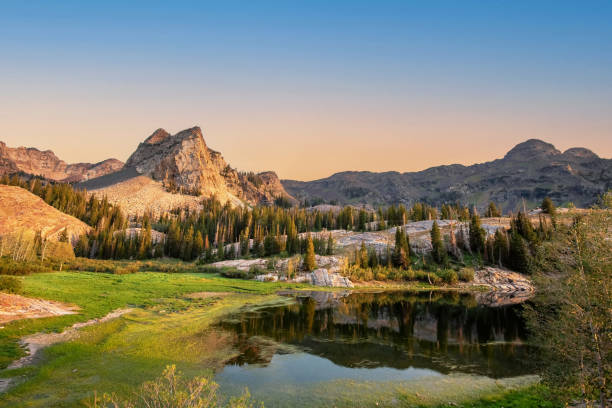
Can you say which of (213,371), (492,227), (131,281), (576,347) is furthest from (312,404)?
(492,227)

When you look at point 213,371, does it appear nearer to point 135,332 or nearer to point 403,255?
point 135,332

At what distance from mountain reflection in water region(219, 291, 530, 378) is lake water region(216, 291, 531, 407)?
9 cm

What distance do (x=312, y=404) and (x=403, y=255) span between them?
3200 inches

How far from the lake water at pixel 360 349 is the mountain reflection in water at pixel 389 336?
3.4 inches

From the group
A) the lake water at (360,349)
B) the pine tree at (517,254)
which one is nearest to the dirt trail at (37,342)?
the lake water at (360,349)

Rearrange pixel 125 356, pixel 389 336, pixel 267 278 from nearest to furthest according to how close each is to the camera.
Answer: pixel 125 356 < pixel 389 336 < pixel 267 278

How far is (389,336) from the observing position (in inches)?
1241

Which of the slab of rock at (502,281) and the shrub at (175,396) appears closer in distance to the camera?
the shrub at (175,396)

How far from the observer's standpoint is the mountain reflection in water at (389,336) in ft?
76.6

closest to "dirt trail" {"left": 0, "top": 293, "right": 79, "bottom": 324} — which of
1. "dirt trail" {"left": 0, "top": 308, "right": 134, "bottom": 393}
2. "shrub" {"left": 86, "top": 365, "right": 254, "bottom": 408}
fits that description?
"dirt trail" {"left": 0, "top": 308, "right": 134, "bottom": 393}

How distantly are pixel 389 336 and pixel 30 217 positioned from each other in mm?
134230

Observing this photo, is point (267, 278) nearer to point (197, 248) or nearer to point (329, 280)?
point (329, 280)

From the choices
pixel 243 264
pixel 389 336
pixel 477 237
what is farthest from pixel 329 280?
pixel 477 237

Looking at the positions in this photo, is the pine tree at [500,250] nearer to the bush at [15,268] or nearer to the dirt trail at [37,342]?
the dirt trail at [37,342]
